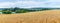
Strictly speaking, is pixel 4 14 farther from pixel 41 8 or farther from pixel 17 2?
pixel 41 8

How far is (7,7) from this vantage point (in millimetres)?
910

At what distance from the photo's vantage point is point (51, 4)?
3.09 ft

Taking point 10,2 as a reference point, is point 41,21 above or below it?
below

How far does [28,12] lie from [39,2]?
0.13 meters

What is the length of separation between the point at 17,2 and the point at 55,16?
36cm

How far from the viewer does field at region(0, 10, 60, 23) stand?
89 cm

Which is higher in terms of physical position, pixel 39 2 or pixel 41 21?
pixel 39 2

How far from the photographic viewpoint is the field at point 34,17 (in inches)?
34.9

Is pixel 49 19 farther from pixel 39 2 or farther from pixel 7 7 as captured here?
pixel 7 7

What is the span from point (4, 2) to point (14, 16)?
0.15 m

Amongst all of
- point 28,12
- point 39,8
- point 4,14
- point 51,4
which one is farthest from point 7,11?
point 51,4

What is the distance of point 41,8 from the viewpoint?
3.08 feet

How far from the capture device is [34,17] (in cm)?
92

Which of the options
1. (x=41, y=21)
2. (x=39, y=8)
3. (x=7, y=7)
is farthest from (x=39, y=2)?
(x=7, y=7)
